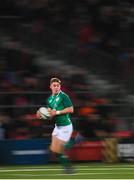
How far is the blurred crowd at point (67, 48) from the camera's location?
1741 centimetres

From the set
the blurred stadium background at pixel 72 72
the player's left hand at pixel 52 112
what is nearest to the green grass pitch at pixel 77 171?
the blurred stadium background at pixel 72 72

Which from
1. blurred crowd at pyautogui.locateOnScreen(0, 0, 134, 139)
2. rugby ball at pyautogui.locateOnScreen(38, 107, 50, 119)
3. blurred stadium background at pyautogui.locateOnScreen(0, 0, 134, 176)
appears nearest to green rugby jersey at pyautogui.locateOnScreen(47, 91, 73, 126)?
rugby ball at pyautogui.locateOnScreen(38, 107, 50, 119)

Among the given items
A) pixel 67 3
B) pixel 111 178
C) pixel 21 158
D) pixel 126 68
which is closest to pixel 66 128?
pixel 111 178

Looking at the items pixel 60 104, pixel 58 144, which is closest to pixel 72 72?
pixel 60 104

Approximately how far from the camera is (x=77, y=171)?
1362 centimetres

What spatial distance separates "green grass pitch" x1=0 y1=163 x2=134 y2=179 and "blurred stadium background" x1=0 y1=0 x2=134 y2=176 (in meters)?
0.66

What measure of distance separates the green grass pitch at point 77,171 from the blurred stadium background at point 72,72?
0.66m

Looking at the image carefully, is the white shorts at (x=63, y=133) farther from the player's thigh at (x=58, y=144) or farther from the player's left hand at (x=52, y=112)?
the player's left hand at (x=52, y=112)

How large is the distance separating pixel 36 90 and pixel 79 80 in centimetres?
136

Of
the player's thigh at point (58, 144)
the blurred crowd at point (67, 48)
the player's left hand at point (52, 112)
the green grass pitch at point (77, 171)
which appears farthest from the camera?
the blurred crowd at point (67, 48)

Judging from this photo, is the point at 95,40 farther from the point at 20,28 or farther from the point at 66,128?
the point at 66,128

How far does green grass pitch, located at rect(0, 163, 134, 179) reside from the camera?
40.8ft

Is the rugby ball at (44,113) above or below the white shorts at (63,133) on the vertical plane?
above

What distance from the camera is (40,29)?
1941 centimetres
